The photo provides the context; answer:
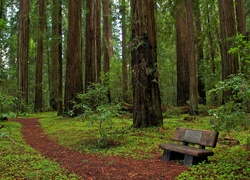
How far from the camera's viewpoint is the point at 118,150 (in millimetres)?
6254

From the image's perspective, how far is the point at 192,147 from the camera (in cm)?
527

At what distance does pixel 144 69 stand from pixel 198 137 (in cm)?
388

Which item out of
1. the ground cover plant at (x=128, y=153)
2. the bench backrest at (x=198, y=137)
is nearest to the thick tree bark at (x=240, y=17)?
the ground cover plant at (x=128, y=153)

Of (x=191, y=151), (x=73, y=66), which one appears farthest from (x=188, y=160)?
(x=73, y=66)

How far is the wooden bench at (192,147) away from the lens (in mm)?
4855

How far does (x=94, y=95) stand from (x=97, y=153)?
1.82 m

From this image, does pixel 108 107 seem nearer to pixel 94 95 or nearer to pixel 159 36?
pixel 94 95

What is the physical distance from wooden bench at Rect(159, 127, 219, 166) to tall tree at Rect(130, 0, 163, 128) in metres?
2.79

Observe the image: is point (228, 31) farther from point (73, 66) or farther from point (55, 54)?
point (55, 54)

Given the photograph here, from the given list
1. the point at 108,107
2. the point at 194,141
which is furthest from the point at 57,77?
the point at 194,141

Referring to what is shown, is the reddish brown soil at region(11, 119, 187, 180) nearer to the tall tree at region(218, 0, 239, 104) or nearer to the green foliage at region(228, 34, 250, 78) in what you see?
the green foliage at region(228, 34, 250, 78)

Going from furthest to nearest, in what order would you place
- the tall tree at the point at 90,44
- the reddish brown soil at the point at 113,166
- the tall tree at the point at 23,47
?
1. the tall tree at the point at 23,47
2. the tall tree at the point at 90,44
3. the reddish brown soil at the point at 113,166

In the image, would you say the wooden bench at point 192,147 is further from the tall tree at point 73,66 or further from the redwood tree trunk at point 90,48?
the redwood tree trunk at point 90,48

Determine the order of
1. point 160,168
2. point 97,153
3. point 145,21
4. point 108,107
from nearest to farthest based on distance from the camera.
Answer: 1. point 160,168
2. point 97,153
3. point 108,107
4. point 145,21
